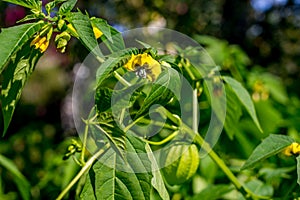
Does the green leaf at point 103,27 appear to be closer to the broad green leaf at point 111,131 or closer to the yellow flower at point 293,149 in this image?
the broad green leaf at point 111,131

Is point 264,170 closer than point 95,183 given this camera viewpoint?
No

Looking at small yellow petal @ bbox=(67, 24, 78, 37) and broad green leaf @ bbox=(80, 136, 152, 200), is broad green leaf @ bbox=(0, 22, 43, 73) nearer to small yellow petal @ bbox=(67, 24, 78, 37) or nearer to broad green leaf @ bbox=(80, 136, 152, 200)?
small yellow petal @ bbox=(67, 24, 78, 37)

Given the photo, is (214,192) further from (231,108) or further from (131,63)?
(131,63)

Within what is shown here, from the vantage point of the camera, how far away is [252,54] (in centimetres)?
381

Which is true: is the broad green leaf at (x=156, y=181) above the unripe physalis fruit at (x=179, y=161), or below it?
above

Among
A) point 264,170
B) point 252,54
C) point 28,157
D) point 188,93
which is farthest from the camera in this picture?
point 252,54

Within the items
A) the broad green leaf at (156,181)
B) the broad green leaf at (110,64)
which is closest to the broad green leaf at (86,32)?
the broad green leaf at (110,64)

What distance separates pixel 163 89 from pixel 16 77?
0.16 meters

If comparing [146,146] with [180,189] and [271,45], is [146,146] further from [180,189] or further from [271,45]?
[271,45]

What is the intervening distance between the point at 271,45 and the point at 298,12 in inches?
11.9

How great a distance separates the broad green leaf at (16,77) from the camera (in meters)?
0.55

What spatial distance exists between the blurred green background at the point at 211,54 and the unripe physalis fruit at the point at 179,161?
0.22 m

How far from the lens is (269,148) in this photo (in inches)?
25.2

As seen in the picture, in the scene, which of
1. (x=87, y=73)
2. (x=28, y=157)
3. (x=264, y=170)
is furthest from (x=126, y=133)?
(x=28, y=157)
